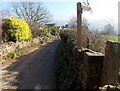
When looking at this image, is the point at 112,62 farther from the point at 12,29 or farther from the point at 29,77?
the point at 12,29

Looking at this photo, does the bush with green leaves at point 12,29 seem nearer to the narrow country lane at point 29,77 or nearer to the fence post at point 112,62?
the narrow country lane at point 29,77

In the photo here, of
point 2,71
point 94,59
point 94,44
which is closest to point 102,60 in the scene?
point 94,59

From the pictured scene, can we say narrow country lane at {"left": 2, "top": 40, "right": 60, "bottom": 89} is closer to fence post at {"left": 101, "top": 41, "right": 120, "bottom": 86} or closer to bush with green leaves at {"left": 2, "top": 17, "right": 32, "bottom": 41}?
fence post at {"left": 101, "top": 41, "right": 120, "bottom": 86}

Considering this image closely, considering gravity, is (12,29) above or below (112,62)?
above

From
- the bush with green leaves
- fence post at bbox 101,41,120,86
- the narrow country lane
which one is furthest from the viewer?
the bush with green leaves

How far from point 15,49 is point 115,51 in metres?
12.6

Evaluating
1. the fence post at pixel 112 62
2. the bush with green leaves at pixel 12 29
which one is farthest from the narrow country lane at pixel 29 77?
the bush with green leaves at pixel 12 29

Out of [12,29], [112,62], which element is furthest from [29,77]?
[12,29]

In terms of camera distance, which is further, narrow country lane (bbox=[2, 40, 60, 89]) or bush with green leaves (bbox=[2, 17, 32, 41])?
bush with green leaves (bbox=[2, 17, 32, 41])

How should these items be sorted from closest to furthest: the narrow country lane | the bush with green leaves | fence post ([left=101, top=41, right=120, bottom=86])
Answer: fence post ([left=101, top=41, right=120, bottom=86]) → the narrow country lane → the bush with green leaves

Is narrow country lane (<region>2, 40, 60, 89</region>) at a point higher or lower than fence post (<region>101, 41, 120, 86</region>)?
lower

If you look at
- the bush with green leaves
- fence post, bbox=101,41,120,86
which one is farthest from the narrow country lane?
the bush with green leaves

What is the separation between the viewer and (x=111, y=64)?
3.01 metres

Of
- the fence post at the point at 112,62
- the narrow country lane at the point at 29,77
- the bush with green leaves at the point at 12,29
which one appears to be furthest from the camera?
the bush with green leaves at the point at 12,29
